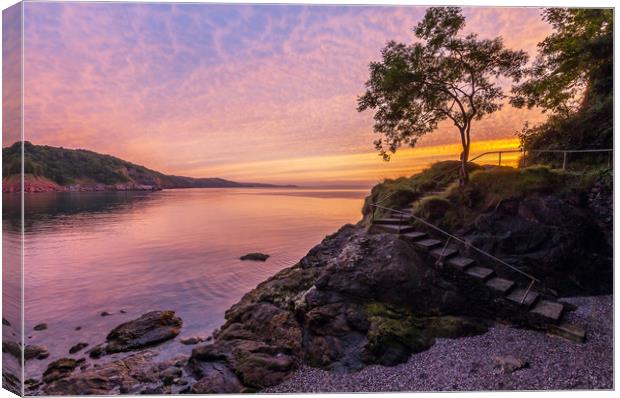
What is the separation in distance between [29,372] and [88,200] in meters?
7.20

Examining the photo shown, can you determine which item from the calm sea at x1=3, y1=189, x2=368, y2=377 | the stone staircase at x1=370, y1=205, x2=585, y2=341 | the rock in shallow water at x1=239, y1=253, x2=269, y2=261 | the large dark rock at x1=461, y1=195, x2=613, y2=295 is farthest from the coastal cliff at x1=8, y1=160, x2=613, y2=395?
the rock in shallow water at x1=239, y1=253, x2=269, y2=261

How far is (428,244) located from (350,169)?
3.08 m

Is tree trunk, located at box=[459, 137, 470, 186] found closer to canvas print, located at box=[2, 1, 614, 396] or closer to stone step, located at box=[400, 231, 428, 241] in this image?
canvas print, located at box=[2, 1, 614, 396]

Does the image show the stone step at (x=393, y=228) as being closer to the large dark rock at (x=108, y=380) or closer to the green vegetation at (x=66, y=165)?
the large dark rock at (x=108, y=380)

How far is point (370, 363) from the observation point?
6492 mm

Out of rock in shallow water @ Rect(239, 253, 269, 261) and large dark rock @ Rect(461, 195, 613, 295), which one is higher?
large dark rock @ Rect(461, 195, 613, 295)

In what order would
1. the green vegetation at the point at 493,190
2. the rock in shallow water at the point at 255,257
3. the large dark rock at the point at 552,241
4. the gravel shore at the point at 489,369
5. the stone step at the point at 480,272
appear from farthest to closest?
the rock in shallow water at the point at 255,257 < the green vegetation at the point at 493,190 < the large dark rock at the point at 552,241 < the stone step at the point at 480,272 < the gravel shore at the point at 489,369

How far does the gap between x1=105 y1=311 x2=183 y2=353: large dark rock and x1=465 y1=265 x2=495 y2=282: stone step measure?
29.7 ft

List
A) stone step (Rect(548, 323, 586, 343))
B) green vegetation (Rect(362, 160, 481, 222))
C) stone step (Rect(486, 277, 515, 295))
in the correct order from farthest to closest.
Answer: green vegetation (Rect(362, 160, 481, 222)) < stone step (Rect(486, 277, 515, 295)) < stone step (Rect(548, 323, 586, 343))

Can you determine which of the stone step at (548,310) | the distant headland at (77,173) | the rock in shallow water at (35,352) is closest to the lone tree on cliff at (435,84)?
the stone step at (548,310)

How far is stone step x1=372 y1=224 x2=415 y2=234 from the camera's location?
29.2ft

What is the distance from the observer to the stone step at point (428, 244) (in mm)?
8266

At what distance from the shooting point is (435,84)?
8.91 m

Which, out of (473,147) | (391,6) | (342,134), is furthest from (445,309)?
(391,6)
